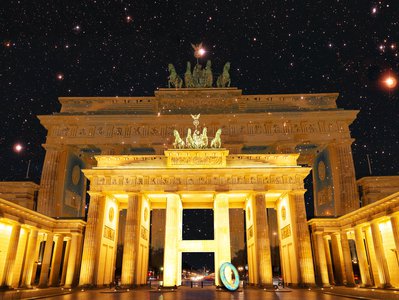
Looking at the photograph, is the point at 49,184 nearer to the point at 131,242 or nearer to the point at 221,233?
the point at 131,242

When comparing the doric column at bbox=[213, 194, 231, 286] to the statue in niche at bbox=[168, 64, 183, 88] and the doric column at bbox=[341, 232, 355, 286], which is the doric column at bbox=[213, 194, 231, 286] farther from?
the statue in niche at bbox=[168, 64, 183, 88]

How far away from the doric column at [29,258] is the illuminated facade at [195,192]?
0.10 m

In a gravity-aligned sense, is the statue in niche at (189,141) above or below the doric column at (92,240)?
above

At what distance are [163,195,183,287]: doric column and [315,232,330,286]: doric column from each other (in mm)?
14587

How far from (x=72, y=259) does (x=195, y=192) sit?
14757 millimetres

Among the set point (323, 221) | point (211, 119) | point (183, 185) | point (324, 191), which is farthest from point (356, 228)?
point (211, 119)

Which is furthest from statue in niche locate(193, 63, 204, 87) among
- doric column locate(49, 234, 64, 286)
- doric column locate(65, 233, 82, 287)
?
doric column locate(49, 234, 64, 286)

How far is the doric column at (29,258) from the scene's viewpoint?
1226 inches

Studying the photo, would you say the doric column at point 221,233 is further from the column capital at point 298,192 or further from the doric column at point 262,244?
the column capital at point 298,192

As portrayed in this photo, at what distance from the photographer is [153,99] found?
4869cm

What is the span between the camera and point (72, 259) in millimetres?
33906

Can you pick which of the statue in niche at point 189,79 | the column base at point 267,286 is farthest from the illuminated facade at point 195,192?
the statue in niche at point 189,79

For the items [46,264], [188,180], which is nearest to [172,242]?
[188,180]

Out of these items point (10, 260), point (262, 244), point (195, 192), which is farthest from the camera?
point (195, 192)
